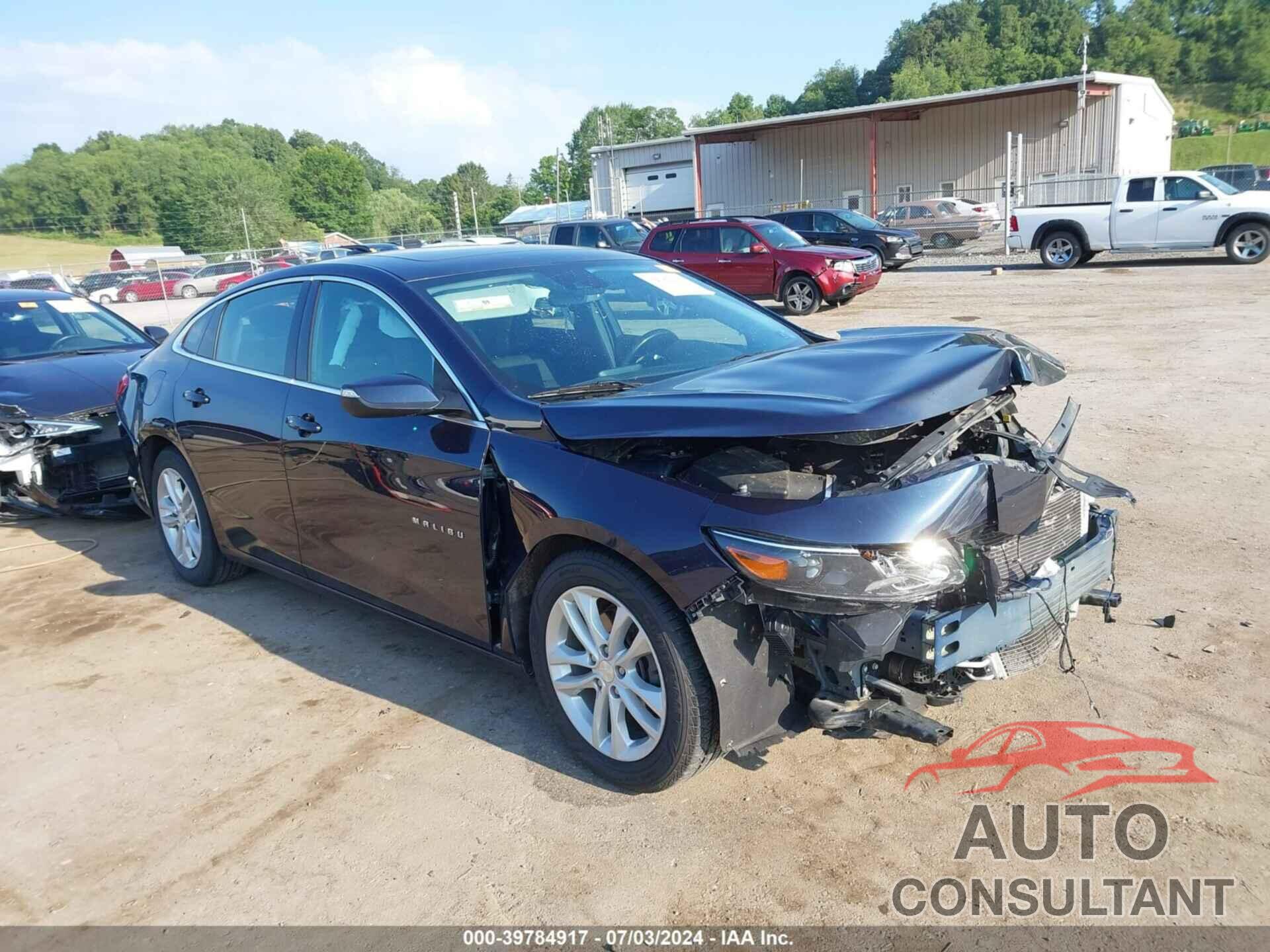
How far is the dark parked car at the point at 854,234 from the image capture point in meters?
25.5

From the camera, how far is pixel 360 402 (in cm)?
351

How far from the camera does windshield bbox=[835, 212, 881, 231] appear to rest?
2583 cm

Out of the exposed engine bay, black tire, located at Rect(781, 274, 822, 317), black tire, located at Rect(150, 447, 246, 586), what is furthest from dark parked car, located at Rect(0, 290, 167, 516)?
black tire, located at Rect(781, 274, 822, 317)

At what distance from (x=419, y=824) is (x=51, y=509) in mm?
4958

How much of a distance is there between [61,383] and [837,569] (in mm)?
6337

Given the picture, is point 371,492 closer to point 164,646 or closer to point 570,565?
point 570,565

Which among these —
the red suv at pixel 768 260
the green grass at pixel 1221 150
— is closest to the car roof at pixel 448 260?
the red suv at pixel 768 260

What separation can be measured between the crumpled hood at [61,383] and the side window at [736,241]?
12.8 m

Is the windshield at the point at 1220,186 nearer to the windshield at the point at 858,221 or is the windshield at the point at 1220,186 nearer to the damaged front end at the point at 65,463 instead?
the windshield at the point at 858,221

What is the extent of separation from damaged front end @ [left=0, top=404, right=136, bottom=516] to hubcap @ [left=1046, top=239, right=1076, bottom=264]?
66.3 ft

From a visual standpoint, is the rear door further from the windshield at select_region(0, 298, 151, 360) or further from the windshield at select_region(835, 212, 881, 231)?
the windshield at select_region(0, 298, 151, 360)

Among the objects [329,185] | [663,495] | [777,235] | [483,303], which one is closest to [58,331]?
[483,303]

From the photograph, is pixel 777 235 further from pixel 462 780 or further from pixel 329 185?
pixel 329 185

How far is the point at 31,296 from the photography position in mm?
8156
